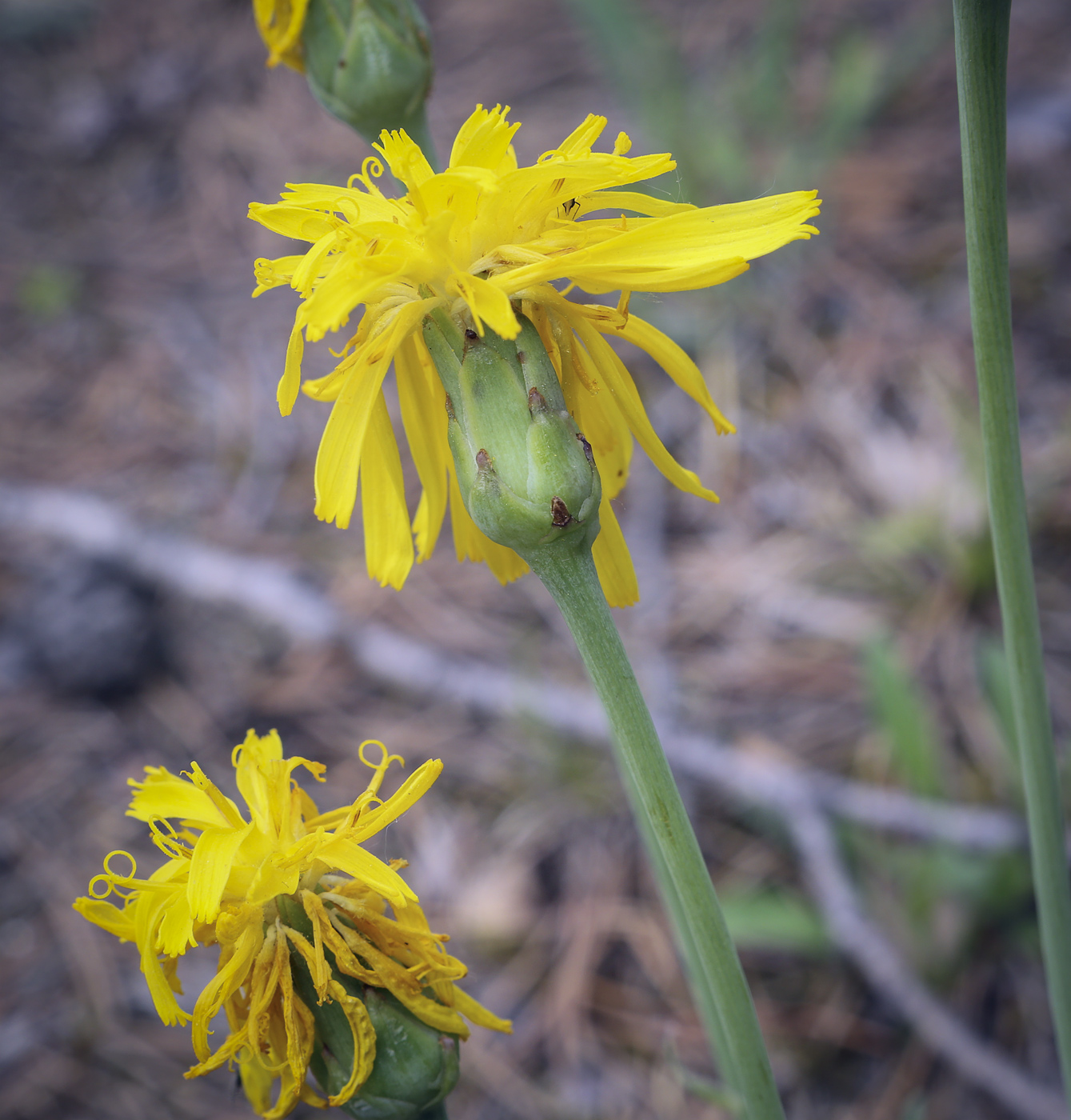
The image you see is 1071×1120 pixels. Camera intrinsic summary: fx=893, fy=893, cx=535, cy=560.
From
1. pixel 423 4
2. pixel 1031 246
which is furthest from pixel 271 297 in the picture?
pixel 1031 246

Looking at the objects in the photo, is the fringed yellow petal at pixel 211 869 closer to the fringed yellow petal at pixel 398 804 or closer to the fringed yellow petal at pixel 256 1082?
the fringed yellow petal at pixel 398 804

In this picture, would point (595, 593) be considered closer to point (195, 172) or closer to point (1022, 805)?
point (1022, 805)

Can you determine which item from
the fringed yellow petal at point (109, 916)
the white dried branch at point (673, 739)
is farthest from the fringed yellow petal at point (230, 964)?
the white dried branch at point (673, 739)

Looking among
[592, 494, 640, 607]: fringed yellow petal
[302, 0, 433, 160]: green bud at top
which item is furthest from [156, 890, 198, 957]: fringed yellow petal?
[302, 0, 433, 160]: green bud at top

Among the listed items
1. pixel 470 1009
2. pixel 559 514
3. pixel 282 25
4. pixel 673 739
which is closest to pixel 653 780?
pixel 559 514

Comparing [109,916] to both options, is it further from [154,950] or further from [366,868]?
[366,868]

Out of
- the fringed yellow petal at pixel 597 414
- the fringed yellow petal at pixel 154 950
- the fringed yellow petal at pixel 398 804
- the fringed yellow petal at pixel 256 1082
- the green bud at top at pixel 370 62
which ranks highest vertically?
the green bud at top at pixel 370 62
